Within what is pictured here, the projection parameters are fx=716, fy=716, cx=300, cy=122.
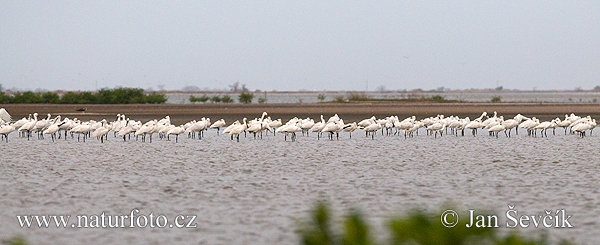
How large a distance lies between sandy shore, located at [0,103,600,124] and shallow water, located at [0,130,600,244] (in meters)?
15.7

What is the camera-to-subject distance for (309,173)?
15805mm

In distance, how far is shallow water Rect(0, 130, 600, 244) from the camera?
9844 millimetres

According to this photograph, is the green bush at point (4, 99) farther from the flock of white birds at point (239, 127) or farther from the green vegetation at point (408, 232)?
the green vegetation at point (408, 232)

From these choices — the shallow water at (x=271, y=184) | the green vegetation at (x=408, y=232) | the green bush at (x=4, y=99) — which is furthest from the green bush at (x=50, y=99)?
the green vegetation at (x=408, y=232)

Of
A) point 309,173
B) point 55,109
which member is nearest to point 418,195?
point 309,173

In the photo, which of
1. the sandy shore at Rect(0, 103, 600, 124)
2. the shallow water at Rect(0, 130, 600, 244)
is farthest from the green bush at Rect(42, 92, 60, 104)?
the shallow water at Rect(0, 130, 600, 244)

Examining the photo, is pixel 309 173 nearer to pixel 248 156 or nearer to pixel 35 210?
pixel 248 156

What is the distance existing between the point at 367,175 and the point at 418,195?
2.93 m

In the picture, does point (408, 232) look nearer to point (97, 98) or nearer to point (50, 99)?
point (97, 98)

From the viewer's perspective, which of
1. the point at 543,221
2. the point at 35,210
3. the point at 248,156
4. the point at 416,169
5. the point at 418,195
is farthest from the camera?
the point at 248,156

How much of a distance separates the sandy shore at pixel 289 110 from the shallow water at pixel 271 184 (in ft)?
51.6

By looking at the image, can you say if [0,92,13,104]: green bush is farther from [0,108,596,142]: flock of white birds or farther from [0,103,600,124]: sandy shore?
[0,108,596,142]: flock of white birds

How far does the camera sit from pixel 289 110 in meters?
42.4

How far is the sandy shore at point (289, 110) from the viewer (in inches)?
1550
